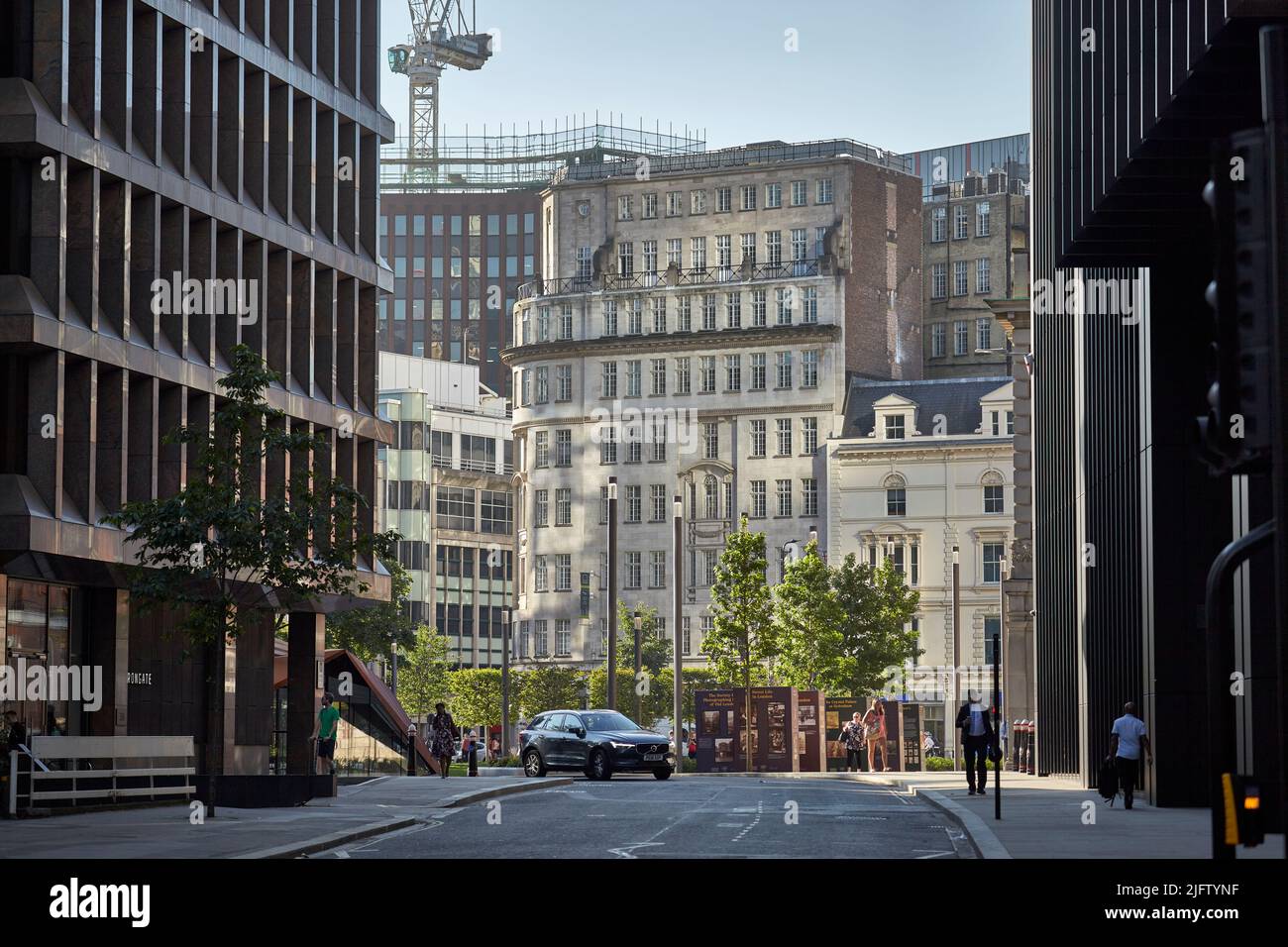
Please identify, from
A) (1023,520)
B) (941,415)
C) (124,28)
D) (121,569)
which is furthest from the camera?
(941,415)

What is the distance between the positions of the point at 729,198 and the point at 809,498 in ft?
71.7

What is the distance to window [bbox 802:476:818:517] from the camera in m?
127

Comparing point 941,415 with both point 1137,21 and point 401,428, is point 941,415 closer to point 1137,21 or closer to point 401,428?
point 401,428

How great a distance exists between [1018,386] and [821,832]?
123 ft

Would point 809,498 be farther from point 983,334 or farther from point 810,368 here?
point 983,334

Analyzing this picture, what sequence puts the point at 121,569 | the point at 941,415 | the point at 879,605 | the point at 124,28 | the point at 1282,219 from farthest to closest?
the point at 941,415 < the point at 879,605 < the point at 124,28 < the point at 121,569 < the point at 1282,219

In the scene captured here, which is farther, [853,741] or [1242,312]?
[853,741]

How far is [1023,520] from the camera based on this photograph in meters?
61.7

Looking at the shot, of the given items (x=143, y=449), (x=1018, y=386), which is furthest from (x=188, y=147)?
(x=1018, y=386)

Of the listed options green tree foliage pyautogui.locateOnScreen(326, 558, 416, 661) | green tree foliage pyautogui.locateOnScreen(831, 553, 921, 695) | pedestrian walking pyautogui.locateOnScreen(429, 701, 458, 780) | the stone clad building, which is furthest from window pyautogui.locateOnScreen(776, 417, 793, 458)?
pedestrian walking pyautogui.locateOnScreen(429, 701, 458, 780)

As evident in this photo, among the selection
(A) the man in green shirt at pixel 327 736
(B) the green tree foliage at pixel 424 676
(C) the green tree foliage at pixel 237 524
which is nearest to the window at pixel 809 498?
(B) the green tree foliage at pixel 424 676

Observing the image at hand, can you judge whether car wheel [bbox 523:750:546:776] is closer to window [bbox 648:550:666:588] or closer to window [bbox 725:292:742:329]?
window [bbox 648:550:666:588]

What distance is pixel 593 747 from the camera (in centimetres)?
4819

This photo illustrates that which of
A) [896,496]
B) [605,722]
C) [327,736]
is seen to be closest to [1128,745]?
[327,736]
